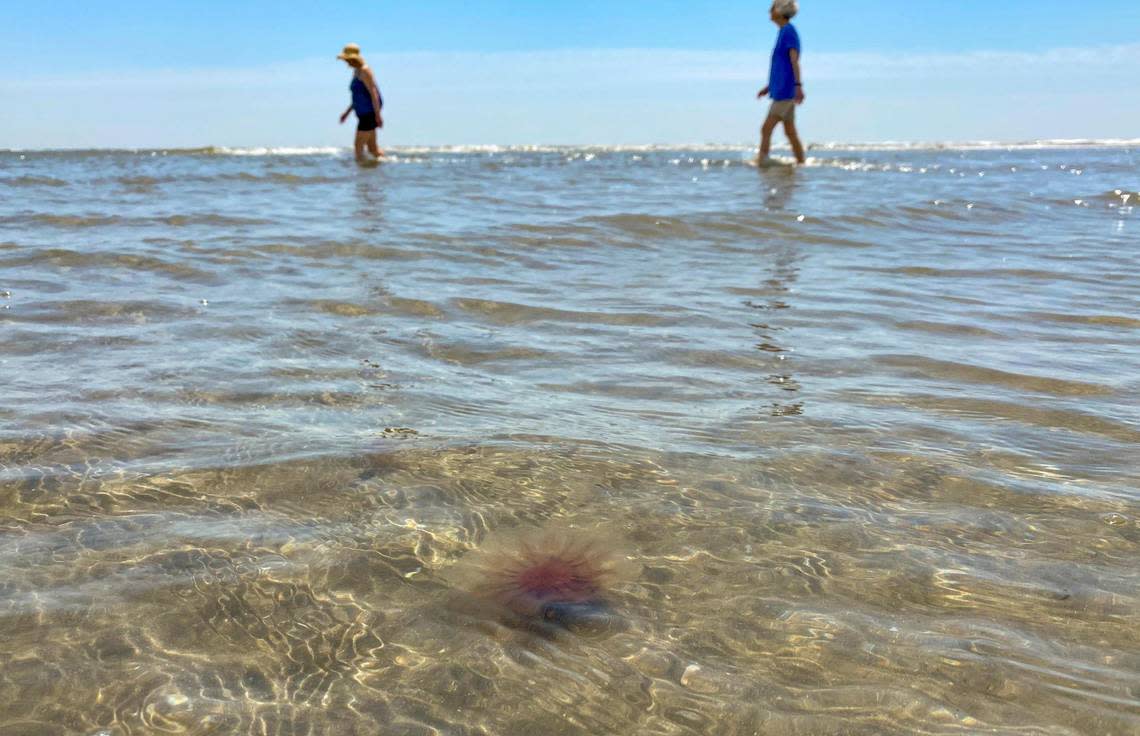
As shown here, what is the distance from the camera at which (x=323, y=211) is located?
27.0 feet

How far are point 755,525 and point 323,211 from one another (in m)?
6.85

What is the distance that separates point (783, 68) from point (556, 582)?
11.8 m

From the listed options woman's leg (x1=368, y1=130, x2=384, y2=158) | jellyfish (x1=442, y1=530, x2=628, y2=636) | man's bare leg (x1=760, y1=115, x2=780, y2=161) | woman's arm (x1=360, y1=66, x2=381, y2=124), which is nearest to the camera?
jellyfish (x1=442, y1=530, x2=628, y2=636)

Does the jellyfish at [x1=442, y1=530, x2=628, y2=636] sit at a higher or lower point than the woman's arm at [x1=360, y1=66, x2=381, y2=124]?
lower

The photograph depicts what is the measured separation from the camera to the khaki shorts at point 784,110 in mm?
12484

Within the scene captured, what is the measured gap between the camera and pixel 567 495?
235 centimetres

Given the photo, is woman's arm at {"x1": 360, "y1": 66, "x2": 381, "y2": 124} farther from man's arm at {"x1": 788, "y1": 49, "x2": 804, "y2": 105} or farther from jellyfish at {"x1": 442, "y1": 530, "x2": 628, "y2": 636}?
jellyfish at {"x1": 442, "y1": 530, "x2": 628, "y2": 636}

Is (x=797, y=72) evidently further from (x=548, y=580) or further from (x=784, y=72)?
(x=548, y=580)

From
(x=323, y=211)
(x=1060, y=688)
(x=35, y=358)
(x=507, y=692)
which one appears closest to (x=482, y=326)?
(x=35, y=358)

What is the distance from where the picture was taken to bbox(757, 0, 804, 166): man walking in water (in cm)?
1218

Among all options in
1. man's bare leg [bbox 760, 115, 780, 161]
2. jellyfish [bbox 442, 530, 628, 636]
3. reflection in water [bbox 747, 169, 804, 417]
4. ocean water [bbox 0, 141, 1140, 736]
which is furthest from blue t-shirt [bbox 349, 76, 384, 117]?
jellyfish [bbox 442, 530, 628, 636]

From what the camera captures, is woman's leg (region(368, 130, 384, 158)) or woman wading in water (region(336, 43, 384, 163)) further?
woman's leg (region(368, 130, 384, 158))

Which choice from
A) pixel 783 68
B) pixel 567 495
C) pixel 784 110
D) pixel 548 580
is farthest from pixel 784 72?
pixel 548 580

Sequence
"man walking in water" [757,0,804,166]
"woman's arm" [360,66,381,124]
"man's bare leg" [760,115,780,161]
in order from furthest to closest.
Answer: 1. "woman's arm" [360,66,381,124]
2. "man's bare leg" [760,115,780,161]
3. "man walking in water" [757,0,804,166]
